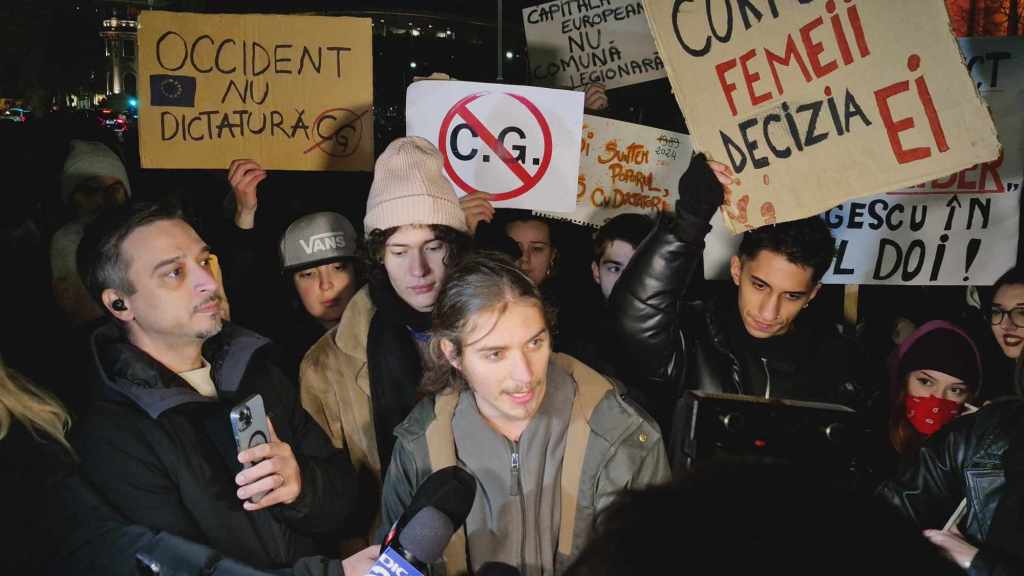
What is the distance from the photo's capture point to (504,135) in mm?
3865

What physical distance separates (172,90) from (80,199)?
32.8 inches

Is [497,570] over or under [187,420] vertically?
under

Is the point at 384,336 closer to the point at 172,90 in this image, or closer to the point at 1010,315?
the point at 172,90

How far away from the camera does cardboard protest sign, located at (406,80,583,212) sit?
3834 millimetres

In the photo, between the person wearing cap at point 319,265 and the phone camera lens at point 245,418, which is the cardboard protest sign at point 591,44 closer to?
the person wearing cap at point 319,265

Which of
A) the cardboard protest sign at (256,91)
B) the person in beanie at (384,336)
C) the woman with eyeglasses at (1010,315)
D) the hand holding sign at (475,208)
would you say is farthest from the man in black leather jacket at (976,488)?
the cardboard protest sign at (256,91)

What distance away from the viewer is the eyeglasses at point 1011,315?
3404mm

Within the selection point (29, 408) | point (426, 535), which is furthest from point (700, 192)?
point (29, 408)

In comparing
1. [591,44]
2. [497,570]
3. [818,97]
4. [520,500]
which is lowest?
[520,500]

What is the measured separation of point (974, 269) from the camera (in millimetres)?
4020

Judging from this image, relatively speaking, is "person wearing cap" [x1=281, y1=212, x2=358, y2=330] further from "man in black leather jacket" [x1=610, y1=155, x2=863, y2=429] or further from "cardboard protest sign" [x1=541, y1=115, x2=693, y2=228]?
"man in black leather jacket" [x1=610, y1=155, x2=863, y2=429]

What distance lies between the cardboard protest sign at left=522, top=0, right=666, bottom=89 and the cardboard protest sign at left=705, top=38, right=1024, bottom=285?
1783 millimetres

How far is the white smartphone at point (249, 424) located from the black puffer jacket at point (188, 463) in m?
0.34

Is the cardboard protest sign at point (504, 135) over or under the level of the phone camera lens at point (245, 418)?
over
